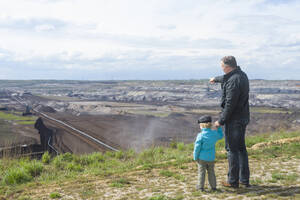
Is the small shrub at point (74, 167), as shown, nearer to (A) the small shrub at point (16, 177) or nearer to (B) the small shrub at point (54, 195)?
(A) the small shrub at point (16, 177)

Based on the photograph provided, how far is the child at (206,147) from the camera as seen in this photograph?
528cm

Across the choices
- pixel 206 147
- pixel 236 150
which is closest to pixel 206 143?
pixel 206 147

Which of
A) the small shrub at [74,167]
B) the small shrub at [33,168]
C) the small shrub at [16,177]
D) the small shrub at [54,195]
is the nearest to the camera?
the small shrub at [54,195]

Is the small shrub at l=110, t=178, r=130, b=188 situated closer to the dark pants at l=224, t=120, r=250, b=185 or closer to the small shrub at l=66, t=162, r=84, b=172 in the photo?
the dark pants at l=224, t=120, r=250, b=185

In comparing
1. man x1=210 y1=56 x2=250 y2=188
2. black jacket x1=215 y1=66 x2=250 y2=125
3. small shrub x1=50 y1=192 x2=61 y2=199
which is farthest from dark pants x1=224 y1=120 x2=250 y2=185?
small shrub x1=50 y1=192 x2=61 y2=199

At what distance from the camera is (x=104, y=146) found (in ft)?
86.5

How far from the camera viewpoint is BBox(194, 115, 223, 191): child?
208 inches

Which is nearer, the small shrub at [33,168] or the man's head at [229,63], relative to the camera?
the man's head at [229,63]

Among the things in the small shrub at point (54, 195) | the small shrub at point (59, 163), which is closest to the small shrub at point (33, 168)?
the small shrub at point (59, 163)

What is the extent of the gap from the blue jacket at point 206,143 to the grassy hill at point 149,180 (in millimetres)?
618

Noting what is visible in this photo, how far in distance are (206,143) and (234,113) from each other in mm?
695

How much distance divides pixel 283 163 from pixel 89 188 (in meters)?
4.56

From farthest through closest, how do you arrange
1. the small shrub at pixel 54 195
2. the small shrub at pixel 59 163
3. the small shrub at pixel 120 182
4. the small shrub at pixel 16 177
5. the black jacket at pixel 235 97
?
the small shrub at pixel 59 163 < the small shrub at pixel 16 177 < the small shrub at pixel 120 182 < the small shrub at pixel 54 195 < the black jacket at pixel 235 97

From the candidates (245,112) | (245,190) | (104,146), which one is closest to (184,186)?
(245,190)
